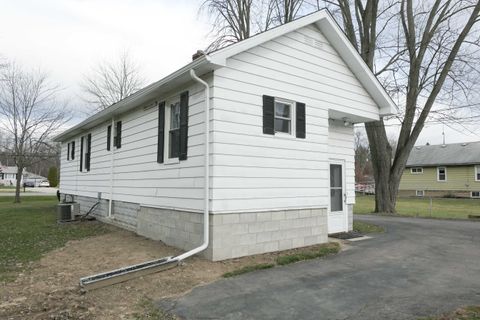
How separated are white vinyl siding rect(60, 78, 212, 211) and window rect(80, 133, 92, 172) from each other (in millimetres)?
361

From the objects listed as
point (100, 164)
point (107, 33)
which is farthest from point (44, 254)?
point (107, 33)

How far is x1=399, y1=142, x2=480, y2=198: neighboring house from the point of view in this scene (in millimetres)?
34131

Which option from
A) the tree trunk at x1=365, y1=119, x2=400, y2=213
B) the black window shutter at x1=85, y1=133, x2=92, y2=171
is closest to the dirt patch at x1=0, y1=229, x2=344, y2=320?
the black window shutter at x1=85, y1=133, x2=92, y2=171

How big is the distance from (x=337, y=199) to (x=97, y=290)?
712cm

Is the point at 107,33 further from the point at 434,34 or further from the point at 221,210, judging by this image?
the point at 434,34

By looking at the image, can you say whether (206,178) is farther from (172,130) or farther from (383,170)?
(383,170)

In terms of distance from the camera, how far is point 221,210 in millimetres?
6961

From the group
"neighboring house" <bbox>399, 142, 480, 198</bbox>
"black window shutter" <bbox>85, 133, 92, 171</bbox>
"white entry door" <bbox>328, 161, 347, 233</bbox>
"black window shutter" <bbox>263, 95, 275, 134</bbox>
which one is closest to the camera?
"black window shutter" <bbox>263, 95, 275, 134</bbox>

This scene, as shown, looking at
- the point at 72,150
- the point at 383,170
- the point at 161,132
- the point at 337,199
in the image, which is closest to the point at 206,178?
the point at 161,132

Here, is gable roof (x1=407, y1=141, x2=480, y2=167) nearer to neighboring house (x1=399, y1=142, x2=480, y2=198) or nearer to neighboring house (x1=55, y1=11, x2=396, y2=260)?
neighboring house (x1=399, y1=142, x2=480, y2=198)

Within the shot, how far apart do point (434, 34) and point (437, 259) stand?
13.8 metres

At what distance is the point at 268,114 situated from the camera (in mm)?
7867

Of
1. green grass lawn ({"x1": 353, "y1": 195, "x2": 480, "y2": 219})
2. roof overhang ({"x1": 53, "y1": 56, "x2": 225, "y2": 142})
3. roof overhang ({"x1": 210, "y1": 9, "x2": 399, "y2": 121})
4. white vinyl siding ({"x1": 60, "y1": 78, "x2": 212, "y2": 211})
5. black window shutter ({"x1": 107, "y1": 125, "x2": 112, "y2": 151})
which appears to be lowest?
green grass lawn ({"x1": 353, "y1": 195, "x2": 480, "y2": 219})

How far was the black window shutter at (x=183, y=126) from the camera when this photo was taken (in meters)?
7.86
